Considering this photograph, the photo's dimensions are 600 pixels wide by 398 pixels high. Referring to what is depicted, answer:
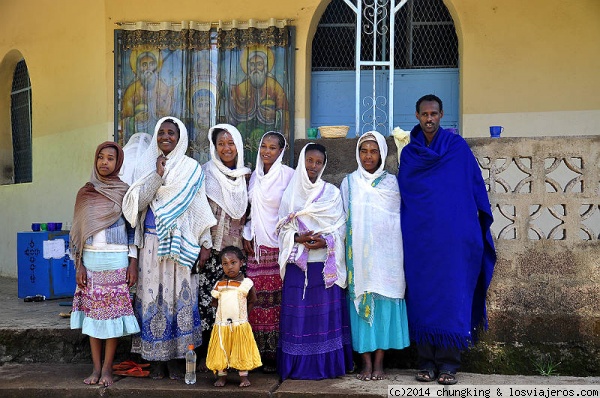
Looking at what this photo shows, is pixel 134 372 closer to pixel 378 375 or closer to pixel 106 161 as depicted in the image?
pixel 106 161

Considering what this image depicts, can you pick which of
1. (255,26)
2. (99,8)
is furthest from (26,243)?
(255,26)

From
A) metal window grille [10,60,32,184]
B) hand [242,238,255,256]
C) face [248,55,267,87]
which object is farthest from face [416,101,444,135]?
metal window grille [10,60,32,184]

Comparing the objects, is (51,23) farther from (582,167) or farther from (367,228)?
(582,167)

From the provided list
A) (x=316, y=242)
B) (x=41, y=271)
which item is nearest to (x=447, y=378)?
(x=316, y=242)

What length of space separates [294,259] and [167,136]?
45.6 inches

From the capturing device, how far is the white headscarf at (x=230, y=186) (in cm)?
485

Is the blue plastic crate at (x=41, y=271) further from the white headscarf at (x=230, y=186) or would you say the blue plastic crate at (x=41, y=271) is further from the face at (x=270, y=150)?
the face at (x=270, y=150)

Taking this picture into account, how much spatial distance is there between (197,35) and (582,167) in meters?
4.07

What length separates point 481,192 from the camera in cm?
466

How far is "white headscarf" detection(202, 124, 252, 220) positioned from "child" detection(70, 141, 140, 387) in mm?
613

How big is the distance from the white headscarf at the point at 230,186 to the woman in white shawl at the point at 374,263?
2.36 feet

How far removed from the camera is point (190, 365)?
4652 millimetres

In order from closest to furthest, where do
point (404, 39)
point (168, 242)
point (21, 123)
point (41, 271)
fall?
point (168, 242), point (41, 271), point (404, 39), point (21, 123)

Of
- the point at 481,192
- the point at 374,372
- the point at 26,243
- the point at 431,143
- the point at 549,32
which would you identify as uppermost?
the point at 549,32
